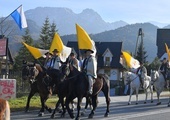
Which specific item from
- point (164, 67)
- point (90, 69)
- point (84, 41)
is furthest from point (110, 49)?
point (90, 69)

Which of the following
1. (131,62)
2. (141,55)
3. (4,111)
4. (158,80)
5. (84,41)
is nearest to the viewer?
(4,111)

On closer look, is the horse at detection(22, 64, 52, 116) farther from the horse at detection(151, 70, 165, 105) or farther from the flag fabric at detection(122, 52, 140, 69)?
the flag fabric at detection(122, 52, 140, 69)

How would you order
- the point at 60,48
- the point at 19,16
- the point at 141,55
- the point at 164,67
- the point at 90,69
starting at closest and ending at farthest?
the point at 90,69 → the point at 60,48 → the point at 164,67 → the point at 19,16 → the point at 141,55

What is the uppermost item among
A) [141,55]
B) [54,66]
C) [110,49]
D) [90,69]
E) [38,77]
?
[110,49]

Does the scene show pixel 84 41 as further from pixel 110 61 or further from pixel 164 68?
pixel 110 61

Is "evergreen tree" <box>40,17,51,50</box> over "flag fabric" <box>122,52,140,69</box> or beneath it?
over

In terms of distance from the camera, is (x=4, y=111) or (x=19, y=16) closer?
(x=4, y=111)

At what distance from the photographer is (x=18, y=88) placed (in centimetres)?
2427

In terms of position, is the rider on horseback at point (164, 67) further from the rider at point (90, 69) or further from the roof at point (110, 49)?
the roof at point (110, 49)

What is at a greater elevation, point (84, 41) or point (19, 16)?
point (19, 16)

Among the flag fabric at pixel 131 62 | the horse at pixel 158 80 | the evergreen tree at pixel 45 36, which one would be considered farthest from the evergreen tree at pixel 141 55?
the horse at pixel 158 80

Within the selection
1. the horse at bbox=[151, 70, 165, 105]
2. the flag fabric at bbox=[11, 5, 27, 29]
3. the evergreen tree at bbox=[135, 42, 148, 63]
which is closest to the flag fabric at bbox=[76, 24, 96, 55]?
the horse at bbox=[151, 70, 165, 105]

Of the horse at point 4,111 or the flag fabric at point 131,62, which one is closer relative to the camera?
the horse at point 4,111

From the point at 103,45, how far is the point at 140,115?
55.8m
